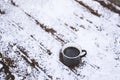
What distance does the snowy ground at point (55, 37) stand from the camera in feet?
6.82

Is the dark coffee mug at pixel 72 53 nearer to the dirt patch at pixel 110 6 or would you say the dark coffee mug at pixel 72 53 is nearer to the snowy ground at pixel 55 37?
the snowy ground at pixel 55 37

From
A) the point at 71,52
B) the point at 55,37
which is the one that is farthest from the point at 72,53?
the point at 55,37

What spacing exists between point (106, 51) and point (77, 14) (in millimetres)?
707

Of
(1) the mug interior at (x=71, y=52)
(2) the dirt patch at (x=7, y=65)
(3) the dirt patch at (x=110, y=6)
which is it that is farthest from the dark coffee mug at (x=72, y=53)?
(3) the dirt patch at (x=110, y=6)

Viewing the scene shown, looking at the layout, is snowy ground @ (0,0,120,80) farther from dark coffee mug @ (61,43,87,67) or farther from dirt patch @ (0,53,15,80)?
dark coffee mug @ (61,43,87,67)

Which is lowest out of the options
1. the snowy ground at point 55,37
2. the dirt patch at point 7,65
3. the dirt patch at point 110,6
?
the dirt patch at point 7,65

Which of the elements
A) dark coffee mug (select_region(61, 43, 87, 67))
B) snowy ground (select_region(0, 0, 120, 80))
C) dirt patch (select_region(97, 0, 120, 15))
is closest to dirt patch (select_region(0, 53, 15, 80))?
snowy ground (select_region(0, 0, 120, 80))

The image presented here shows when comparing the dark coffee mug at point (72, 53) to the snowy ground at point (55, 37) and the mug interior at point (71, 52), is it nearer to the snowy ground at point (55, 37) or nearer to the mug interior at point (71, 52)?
the mug interior at point (71, 52)

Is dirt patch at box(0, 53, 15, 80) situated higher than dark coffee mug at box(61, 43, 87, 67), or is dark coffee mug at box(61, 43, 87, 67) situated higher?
dark coffee mug at box(61, 43, 87, 67)

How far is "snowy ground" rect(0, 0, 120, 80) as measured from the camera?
208 centimetres

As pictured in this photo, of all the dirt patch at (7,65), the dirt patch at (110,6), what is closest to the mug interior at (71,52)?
the dirt patch at (7,65)

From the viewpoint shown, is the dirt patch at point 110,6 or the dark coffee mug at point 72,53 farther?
the dirt patch at point 110,6

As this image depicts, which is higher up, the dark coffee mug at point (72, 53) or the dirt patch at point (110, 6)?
the dirt patch at point (110, 6)

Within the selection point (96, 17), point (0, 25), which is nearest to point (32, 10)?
point (0, 25)
